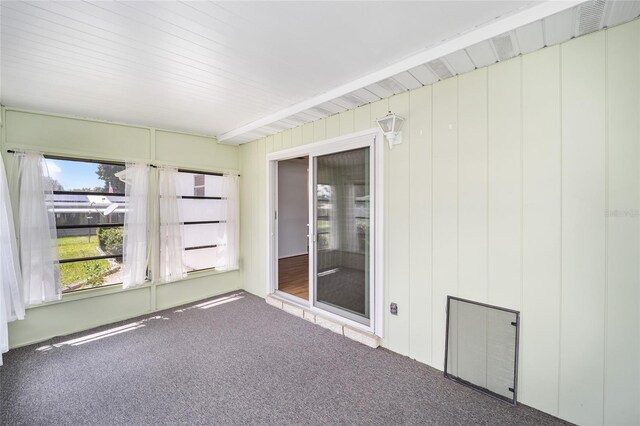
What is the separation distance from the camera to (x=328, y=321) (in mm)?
3314

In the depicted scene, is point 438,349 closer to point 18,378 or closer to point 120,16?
point 120,16

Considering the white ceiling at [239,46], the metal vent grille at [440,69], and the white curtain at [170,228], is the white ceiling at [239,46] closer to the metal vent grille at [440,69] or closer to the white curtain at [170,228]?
the metal vent grille at [440,69]

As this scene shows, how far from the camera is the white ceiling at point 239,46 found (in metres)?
1.64

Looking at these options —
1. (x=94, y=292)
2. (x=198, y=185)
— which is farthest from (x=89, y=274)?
(x=198, y=185)

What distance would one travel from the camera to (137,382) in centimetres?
235

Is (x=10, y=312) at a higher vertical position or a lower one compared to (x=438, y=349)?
higher

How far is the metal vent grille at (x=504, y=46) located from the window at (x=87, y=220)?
175 inches

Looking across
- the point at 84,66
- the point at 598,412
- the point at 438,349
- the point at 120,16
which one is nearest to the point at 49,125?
the point at 84,66

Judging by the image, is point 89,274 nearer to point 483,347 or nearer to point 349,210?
point 349,210

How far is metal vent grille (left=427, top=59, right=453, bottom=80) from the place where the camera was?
212 cm

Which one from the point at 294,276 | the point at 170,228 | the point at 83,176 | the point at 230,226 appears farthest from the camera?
the point at 294,276

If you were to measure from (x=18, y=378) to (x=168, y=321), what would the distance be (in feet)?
4.49

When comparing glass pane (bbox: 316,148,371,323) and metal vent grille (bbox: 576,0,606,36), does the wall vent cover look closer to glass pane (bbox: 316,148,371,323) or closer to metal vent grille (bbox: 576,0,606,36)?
glass pane (bbox: 316,148,371,323)

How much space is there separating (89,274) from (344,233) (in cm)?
339
